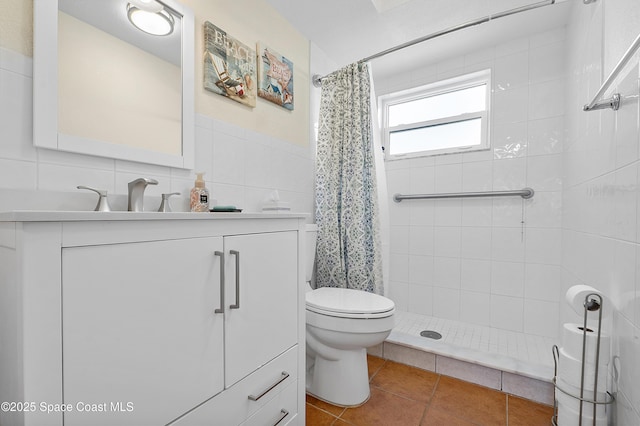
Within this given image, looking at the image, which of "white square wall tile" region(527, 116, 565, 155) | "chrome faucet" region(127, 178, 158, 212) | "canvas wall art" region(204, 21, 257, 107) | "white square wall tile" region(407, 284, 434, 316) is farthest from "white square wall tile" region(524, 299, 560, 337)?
"chrome faucet" region(127, 178, 158, 212)

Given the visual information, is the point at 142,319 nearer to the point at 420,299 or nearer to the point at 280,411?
the point at 280,411

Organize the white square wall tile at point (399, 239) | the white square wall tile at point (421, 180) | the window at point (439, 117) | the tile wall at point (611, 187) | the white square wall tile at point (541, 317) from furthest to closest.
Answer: the white square wall tile at point (399, 239), the white square wall tile at point (421, 180), the window at point (439, 117), the white square wall tile at point (541, 317), the tile wall at point (611, 187)

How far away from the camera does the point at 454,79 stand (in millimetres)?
2312

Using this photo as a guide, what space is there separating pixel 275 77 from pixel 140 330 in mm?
1556

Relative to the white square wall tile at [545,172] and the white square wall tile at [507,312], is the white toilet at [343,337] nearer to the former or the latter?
the white square wall tile at [507,312]

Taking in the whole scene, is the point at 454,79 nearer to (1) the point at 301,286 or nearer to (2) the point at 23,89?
(1) the point at 301,286

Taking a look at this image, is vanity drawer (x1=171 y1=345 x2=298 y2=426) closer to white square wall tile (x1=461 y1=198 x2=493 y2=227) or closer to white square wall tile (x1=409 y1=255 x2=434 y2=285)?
white square wall tile (x1=409 y1=255 x2=434 y2=285)

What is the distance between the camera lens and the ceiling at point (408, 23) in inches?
67.5

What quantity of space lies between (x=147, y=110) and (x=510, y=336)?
8.13ft

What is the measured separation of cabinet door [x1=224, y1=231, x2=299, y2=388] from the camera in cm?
90

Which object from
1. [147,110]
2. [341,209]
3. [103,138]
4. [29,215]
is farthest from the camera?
[341,209]

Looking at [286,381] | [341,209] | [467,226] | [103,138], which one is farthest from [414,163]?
[103,138]

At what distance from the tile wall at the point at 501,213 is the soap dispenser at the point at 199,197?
170 centimetres

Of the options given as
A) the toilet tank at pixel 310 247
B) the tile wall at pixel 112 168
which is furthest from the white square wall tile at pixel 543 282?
the tile wall at pixel 112 168
